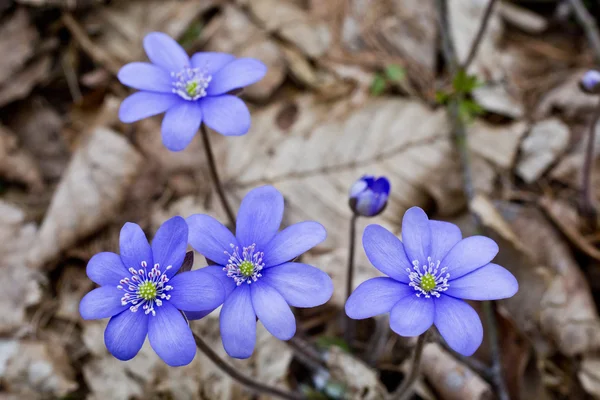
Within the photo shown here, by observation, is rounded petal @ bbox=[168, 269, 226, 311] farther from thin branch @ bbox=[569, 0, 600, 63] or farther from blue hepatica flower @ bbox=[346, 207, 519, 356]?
thin branch @ bbox=[569, 0, 600, 63]

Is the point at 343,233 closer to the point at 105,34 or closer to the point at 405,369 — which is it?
the point at 405,369

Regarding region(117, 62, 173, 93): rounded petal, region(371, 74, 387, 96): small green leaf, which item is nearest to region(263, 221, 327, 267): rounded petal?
region(117, 62, 173, 93): rounded petal

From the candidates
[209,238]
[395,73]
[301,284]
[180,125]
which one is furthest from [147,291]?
[395,73]

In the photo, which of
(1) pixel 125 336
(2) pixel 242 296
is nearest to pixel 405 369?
A: (2) pixel 242 296

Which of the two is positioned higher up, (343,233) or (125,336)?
(125,336)

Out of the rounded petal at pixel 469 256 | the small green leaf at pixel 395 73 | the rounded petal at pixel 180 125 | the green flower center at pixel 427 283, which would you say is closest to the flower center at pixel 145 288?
the rounded petal at pixel 180 125

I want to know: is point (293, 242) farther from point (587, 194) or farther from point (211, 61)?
point (587, 194)
